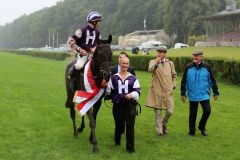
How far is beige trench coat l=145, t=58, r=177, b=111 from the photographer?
27.9ft

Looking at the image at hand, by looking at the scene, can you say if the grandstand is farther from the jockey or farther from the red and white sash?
Answer: the red and white sash

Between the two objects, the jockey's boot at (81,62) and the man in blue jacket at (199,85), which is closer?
the jockey's boot at (81,62)

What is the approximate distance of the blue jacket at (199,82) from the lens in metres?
8.59

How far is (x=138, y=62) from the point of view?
96.1ft

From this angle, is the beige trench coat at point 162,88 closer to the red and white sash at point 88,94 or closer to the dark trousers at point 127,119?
the dark trousers at point 127,119

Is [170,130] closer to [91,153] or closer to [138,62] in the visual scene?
[91,153]

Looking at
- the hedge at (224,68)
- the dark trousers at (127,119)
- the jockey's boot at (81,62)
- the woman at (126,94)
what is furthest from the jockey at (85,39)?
the hedge at (224,68)

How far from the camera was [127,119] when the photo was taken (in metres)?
7.33

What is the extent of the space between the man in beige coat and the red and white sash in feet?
4.65

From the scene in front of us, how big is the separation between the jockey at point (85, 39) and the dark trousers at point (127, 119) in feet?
3.53

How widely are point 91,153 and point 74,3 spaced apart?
4527 inches

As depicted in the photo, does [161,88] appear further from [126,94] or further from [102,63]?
[102,63]

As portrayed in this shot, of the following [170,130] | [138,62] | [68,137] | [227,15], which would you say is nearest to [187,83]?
[170,130]

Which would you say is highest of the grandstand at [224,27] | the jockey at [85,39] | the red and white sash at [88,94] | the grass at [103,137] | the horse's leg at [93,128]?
the grandstand at [224,27]
